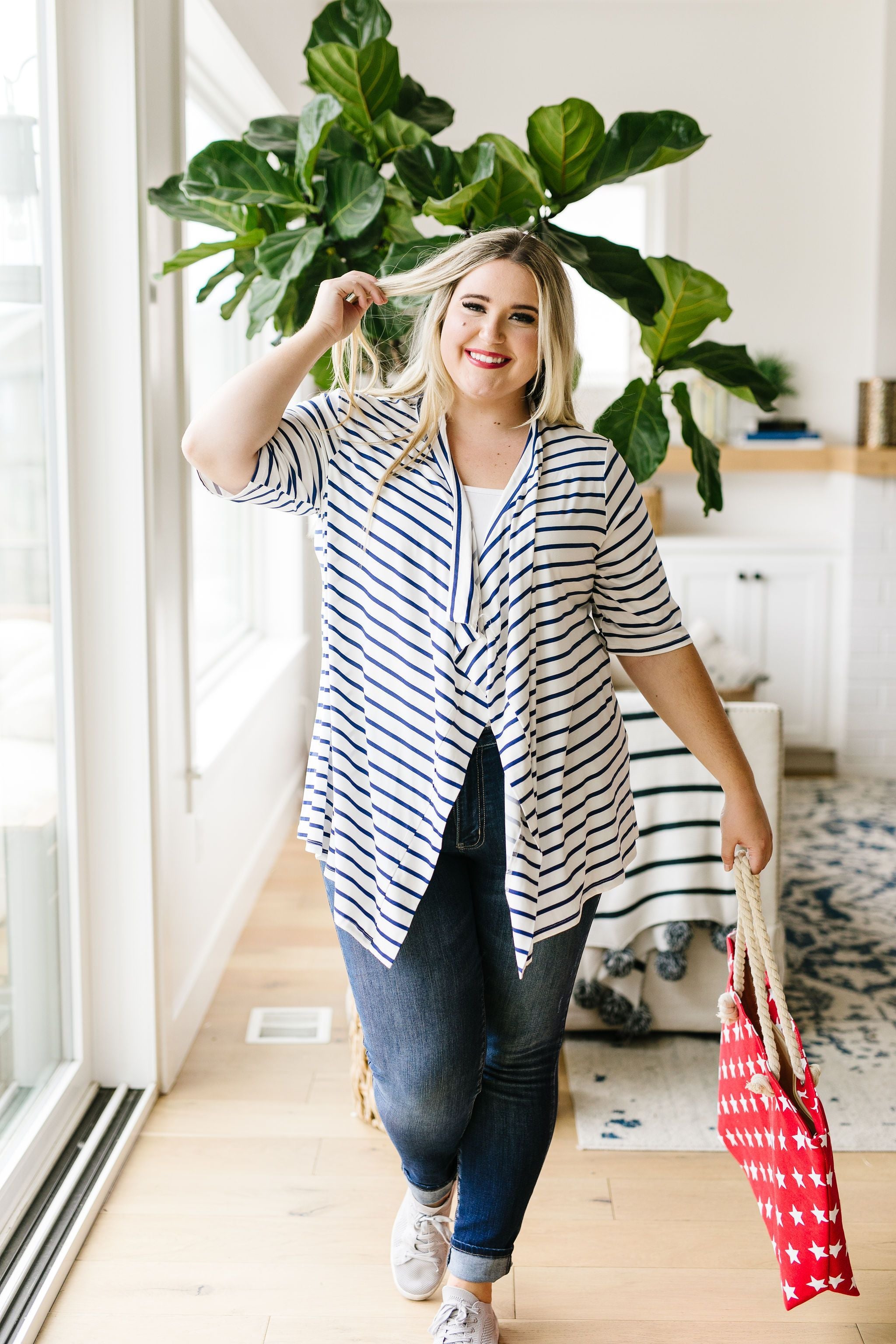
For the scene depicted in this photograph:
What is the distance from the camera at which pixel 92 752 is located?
2.06 meters

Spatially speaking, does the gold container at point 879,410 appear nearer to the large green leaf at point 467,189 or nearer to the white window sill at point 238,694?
the white window sill at point 238,694

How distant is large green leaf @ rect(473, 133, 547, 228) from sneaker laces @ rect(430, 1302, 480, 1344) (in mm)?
1492

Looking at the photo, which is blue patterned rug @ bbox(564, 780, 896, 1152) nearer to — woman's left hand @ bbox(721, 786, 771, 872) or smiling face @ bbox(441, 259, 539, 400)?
woman's left hand @ bbox(721, 786, 771, 872)

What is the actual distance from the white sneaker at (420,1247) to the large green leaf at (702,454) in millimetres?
1172

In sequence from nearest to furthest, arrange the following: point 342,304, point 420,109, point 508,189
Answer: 1. point 342,304
2. point 508,189
3. point 420,109

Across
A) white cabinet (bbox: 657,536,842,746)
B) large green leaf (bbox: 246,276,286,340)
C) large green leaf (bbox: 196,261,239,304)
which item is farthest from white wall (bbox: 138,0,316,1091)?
white cabinet (bbox: 657,536,842,746)

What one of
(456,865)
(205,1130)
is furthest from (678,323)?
(205,1130)

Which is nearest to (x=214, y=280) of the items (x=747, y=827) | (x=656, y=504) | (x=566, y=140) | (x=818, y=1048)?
(x=566, y=140)

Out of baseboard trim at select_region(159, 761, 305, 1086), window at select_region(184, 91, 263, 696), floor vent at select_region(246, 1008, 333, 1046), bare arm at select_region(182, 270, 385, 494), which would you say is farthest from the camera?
window at select_region(184, 91, 263, 696)

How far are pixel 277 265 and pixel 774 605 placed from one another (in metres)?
3.18

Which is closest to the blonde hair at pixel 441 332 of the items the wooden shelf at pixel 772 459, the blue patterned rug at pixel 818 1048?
the blue patterned rug at pixel 818 1048

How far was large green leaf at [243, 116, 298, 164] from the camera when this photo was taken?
6.20ft

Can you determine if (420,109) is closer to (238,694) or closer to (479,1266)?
(238,694)

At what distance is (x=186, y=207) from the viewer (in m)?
1.91
